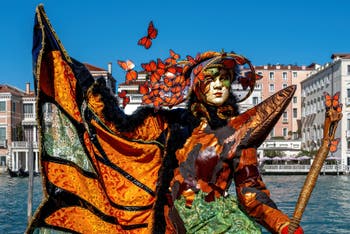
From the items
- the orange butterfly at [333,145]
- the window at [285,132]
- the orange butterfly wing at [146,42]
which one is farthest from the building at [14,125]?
the orange butterfly at [333,145]

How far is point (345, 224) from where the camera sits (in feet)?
45.1

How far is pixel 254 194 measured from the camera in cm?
282

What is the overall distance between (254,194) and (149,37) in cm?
122

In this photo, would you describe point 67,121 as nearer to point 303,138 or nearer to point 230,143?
point 230,143

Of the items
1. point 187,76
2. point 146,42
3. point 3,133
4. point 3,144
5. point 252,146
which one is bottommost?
point 3,144

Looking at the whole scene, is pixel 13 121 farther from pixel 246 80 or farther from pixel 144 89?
pixel 246 80

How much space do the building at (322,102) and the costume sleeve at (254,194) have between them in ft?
134

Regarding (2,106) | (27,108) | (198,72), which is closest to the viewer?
(198,72)

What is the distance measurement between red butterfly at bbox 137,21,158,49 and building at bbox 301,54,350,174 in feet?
132

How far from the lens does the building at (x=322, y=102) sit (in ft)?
152

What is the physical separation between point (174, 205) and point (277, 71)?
189 feet

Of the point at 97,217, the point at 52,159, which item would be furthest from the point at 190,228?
the point at 52,159

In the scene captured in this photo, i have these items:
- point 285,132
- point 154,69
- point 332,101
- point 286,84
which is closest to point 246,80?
point 154,69

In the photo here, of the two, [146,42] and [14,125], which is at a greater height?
[146,42]
